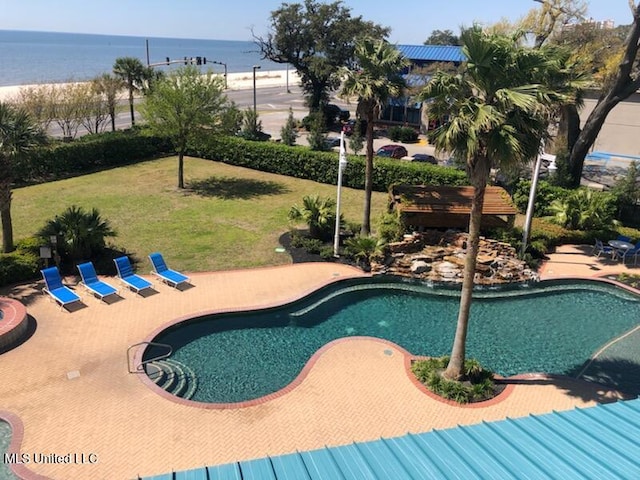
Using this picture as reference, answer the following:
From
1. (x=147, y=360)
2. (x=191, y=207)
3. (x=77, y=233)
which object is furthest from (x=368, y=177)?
(x=77, y=233)

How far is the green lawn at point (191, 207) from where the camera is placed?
21.8m

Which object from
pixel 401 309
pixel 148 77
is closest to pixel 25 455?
pixel 401 309

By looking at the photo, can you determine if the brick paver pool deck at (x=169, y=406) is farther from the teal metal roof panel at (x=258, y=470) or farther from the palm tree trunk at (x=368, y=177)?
the palm tree trunk at (x=368, y=177)

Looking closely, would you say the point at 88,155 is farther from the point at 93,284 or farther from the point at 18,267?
the point at 93,284

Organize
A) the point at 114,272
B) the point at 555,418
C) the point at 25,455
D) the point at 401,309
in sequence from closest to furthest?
the point at 555,418 → the point at 25,455 → the point at 401,309 → the point at 114,272

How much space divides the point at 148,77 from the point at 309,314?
1420 inches

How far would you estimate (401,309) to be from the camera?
18.0 m

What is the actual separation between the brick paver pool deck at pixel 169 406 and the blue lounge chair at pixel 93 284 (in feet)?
2.69

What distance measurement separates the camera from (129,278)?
18.3m

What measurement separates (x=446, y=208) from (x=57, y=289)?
1502cm

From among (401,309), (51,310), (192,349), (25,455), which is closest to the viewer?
Answer: (25,455)

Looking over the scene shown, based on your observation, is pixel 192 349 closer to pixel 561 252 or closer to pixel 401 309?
pixel 401 309

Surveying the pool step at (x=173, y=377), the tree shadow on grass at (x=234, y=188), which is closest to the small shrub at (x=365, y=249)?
the pool step at (x=173, y=377)

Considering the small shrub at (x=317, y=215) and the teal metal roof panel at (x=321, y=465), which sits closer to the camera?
the teal metal roof panel at (x=321, y=465)
